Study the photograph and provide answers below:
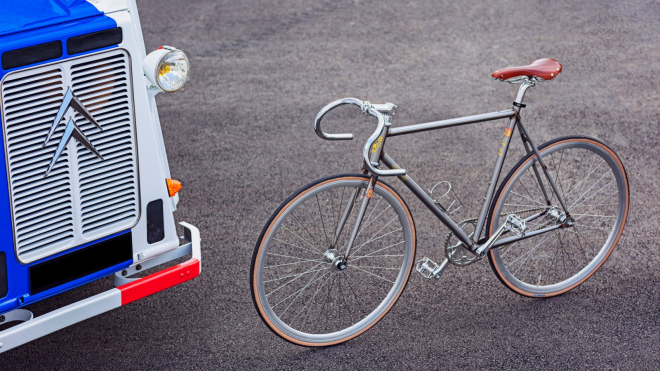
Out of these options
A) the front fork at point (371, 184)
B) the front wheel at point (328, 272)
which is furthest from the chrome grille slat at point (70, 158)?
the front fork at point (371, 184)

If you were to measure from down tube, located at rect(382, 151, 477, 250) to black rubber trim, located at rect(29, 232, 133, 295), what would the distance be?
1.36 metres

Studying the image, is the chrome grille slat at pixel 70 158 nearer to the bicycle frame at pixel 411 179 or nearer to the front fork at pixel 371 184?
the bicycle frame at pixel 411 179

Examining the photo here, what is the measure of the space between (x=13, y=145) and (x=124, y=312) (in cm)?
152

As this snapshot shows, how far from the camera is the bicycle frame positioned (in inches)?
128

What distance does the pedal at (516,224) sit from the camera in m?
3.86

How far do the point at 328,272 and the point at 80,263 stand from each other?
1.30m

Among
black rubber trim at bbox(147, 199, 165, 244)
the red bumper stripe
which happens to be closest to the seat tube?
the red bumper stripe

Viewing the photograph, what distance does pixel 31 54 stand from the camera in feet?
9.18

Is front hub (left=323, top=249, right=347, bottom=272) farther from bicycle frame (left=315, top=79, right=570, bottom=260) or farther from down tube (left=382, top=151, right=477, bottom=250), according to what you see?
down tube (left=382, top=151, right=477, bottom=250)

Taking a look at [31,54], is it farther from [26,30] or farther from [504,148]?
[504,148]

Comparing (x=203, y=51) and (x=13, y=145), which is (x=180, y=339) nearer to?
(x=13, y=145)

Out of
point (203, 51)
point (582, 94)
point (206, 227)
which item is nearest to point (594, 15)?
point (582, 94)

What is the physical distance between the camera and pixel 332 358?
12.3 feet

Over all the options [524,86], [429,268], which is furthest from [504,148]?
[429,268]
